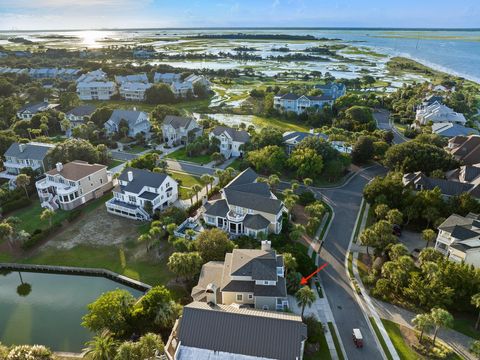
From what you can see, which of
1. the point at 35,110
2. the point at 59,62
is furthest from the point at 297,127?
the point at 59,62

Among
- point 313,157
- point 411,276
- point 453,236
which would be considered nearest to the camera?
point 411,276

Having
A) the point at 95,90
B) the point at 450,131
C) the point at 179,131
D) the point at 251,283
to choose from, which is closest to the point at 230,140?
the point at 179,131

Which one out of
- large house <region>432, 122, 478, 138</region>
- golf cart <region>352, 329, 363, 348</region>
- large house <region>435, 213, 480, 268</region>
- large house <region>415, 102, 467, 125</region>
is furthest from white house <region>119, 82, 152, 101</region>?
golf cart <region>352, 329, 363, 348</region>

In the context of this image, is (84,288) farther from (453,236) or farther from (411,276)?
(453,236)

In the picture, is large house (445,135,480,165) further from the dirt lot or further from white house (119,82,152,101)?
white house (119,82,152,101)

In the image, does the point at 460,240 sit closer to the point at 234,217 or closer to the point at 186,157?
the point at 234,217

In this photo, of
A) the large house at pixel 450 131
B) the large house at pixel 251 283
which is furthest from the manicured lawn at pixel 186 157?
the large house at pixel 450 131
